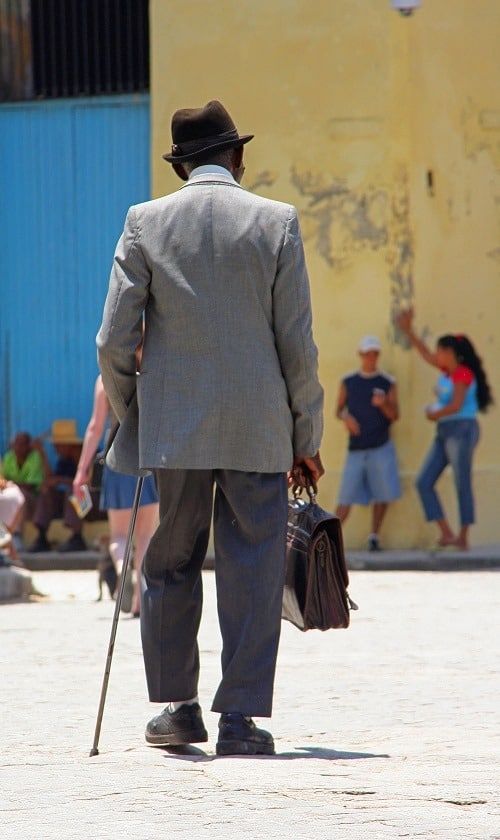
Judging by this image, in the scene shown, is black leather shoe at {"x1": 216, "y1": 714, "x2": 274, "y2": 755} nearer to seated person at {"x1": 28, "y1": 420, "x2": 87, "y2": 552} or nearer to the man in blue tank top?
the man in blue tank top

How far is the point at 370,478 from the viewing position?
14.6 m

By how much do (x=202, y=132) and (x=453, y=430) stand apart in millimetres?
9395

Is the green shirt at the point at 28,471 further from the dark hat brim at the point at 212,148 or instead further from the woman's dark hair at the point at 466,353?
→ the dark hat brim at the point at 212,148

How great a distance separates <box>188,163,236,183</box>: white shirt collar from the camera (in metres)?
5.01

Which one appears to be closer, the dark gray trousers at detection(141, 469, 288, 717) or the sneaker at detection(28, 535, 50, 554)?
the dark gray trousers at detection(141, 469, 288, 717)

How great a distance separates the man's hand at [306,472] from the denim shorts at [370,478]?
9.53 meters

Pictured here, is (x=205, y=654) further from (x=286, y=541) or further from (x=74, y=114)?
(x=74, y=114)

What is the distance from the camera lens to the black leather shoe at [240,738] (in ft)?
15.6

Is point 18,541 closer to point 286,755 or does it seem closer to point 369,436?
point 369,436

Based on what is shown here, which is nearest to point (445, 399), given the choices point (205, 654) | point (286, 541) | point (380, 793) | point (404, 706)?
point (205, 654)

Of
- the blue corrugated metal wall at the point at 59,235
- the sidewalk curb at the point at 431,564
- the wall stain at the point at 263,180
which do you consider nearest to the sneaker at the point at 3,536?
the sidewalk curb at the point at 431,564

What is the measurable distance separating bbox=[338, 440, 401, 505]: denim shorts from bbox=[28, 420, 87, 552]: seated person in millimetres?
2603

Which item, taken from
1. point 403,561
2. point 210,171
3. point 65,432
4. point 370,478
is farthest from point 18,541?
point 210,171

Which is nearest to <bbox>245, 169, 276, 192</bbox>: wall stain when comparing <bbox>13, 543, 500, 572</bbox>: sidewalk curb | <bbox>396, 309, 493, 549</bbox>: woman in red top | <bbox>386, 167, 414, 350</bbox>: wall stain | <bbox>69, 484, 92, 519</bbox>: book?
<bbox>386, 167, 414, 350</bbox>: wall stain
